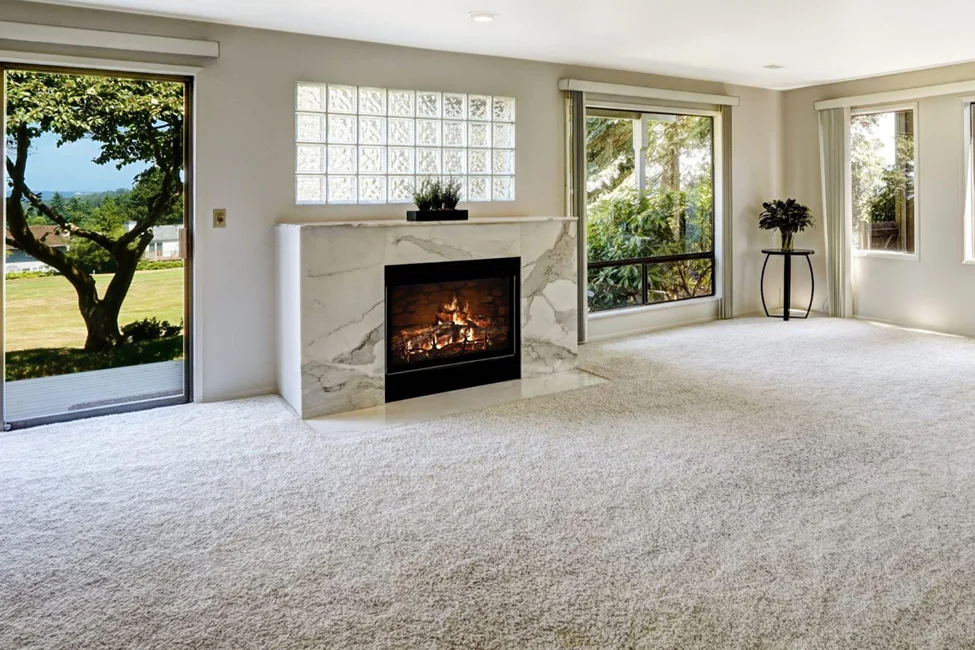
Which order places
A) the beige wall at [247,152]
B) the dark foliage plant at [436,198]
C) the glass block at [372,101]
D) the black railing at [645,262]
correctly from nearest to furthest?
the beige wall at [247,152], the dark foliage plant at [436,198], the glass block at [372,101], the black railing at [645,262]

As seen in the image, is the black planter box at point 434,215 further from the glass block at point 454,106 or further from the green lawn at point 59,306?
the green lawn at point 59,306

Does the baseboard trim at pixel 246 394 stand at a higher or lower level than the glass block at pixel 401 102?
lower

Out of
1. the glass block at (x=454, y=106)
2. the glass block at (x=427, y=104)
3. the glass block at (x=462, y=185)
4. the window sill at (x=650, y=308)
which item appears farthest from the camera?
the window sill at (x=650, y=308)

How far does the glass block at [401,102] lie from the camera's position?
4.96 meters

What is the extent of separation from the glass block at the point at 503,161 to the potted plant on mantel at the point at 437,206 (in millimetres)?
682

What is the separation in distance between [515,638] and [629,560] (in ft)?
1.94

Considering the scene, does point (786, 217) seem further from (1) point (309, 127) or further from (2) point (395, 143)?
(1) point (309, 127)

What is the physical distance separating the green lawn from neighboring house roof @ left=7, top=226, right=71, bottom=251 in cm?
20

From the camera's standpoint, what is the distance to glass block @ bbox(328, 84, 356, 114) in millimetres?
4727

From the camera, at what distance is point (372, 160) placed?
492 centimetres

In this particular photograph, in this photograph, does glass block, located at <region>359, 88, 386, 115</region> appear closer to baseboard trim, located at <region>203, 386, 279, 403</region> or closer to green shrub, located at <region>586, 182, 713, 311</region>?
baseboard trim, located at <region>203, 386, 279, 403</region>

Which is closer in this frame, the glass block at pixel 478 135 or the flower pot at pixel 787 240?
the glass block at pixel 478 135

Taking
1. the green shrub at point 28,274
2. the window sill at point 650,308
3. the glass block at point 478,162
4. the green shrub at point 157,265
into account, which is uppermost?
the glass block at point 478,162

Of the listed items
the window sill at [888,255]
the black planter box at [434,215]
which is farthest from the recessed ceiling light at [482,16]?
the window sill at [888,255]
